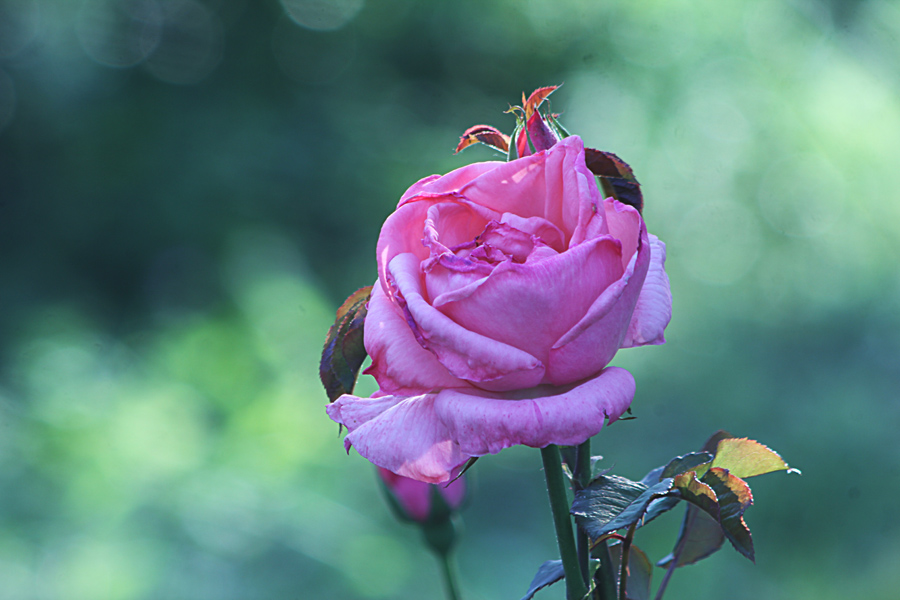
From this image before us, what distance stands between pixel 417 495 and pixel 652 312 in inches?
9.6

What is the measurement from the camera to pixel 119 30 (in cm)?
128

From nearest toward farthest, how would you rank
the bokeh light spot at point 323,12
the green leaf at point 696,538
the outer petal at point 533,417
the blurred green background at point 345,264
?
1. the outer petal at point 533,417
2. the green leaf at point 696,538
3. the blurred green background at point 345,264
4. the bokeh light spot at point 323,12

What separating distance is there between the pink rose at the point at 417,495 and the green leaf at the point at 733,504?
0.69ft

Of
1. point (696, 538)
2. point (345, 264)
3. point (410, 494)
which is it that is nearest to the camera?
point (696, 538)

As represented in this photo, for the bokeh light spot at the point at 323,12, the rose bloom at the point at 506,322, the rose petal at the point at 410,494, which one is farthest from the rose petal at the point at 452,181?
the bokeh light spot at the point at 323,12

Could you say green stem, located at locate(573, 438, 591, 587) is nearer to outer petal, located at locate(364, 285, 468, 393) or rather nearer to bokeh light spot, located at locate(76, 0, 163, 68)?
outer petal, located at locate(364, 285, 468, 393)

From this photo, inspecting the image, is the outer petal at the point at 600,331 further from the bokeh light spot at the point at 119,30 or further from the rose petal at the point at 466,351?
the bokeh light spot at the point at 119,30

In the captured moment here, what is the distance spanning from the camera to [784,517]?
2.52 feet

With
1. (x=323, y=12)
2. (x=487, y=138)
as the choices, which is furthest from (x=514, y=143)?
(x=323, y=12)

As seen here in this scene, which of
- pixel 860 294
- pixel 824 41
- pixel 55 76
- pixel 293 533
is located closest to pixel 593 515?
pixel 293 533

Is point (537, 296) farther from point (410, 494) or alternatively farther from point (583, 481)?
point (410, 494)

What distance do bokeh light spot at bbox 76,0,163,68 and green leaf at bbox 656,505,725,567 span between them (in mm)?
1355

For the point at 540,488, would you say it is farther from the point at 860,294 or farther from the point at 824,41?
the point at 824,41

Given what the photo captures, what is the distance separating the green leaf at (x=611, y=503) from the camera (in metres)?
0.15
